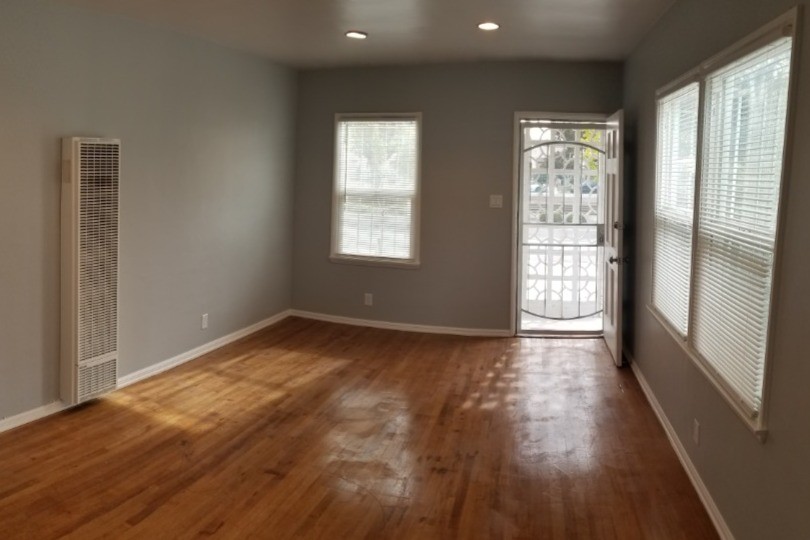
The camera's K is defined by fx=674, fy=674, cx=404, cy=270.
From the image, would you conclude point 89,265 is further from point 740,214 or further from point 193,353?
point 740,214

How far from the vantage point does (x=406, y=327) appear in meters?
6.36

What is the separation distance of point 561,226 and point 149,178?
3.89m

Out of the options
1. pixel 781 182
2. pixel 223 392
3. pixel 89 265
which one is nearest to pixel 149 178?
pixel 89 265

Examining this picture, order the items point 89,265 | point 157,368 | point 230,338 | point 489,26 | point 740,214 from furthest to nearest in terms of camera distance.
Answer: point 230,338, point 157,368, point 489,26, point 89,265, point 740,214

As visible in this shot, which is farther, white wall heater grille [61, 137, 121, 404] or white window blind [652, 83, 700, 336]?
white wall heater grille [61, 137, 121, 404]

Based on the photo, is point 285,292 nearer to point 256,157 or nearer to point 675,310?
point 256,157

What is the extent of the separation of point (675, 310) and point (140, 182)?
3.44 metres

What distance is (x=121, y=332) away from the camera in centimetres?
441

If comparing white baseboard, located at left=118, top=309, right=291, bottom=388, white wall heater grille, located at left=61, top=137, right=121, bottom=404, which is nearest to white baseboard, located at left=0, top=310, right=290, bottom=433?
white baseboard, located at left=118, top=309, right=291, bottom=388

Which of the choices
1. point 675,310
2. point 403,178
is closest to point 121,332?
point 403,178

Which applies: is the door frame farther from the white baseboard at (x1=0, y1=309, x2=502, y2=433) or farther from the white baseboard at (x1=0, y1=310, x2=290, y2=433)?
the white baseboard at (x1=0, y1=310, x2=290, y2=433)

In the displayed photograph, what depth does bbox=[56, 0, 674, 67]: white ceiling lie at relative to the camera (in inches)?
158

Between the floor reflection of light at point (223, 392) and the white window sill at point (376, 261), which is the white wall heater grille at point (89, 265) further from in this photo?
the white window sill at point (376, 261)

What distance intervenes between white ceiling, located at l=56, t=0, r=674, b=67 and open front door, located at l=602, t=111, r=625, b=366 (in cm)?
70
